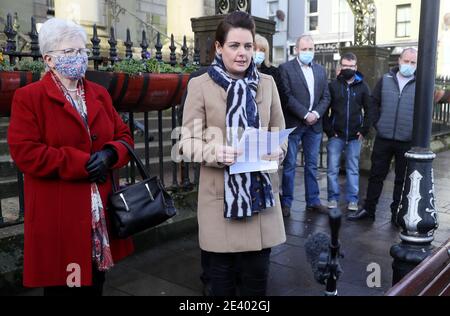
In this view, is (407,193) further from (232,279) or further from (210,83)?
(210,83)

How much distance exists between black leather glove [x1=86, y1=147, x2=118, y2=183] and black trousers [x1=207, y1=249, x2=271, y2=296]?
79 cm

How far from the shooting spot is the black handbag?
104 inches

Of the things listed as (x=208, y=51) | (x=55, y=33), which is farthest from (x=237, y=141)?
(x=208, y=51)

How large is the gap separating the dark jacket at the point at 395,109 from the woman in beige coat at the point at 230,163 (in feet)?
10.9

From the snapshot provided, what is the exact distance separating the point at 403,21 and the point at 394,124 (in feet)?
90.2

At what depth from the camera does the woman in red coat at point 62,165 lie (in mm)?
2457

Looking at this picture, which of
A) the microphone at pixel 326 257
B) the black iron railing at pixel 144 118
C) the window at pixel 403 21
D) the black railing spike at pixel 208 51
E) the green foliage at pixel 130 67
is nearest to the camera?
the microphone at pixel 326 257

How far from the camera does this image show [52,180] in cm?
254

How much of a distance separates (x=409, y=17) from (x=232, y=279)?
30.8 metres

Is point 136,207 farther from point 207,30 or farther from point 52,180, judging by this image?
point 207,30

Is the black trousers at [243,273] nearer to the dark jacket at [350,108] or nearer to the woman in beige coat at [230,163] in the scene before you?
the woman in beige coat at [230,163]

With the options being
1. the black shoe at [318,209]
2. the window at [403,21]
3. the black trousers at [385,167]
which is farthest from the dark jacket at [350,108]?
the window at [403,21]

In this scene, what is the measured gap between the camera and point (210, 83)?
8.90 feet

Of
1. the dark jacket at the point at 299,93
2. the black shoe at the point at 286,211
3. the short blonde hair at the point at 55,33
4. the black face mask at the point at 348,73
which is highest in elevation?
the short blonde hair at the point at 55,33
